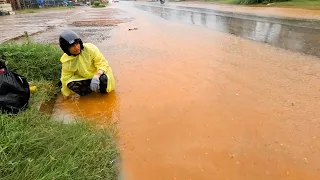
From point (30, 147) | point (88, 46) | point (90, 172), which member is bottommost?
point (90, 172)

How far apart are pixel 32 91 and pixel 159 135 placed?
2.10 meters

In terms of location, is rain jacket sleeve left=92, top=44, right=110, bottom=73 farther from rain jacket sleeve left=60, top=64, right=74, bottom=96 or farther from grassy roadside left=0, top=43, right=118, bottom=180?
grassy roadside left=0, top=43, right=118, bottom=180

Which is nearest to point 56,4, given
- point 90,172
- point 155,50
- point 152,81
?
point 155,50

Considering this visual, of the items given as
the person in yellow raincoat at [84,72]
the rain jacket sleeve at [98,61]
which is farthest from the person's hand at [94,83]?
the rain jacket sleeve at [98,61]

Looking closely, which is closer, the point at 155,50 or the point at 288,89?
the point at 288,89

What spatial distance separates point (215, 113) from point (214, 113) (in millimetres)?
14

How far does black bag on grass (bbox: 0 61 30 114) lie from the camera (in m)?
3.10

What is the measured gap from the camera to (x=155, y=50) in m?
7.56

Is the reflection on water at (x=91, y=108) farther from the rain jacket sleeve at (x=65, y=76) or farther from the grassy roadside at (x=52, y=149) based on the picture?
the grassy roadside at (x=52, y=149)

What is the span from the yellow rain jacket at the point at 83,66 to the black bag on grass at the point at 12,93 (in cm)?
80

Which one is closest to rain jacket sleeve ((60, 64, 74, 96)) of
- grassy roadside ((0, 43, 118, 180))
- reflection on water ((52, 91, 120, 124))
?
reflection on water ((52, 91, 120, 124))

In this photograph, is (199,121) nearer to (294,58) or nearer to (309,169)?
(309,169)

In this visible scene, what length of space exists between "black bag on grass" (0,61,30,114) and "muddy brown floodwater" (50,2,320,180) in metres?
0.69

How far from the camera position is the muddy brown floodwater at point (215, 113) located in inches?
105
